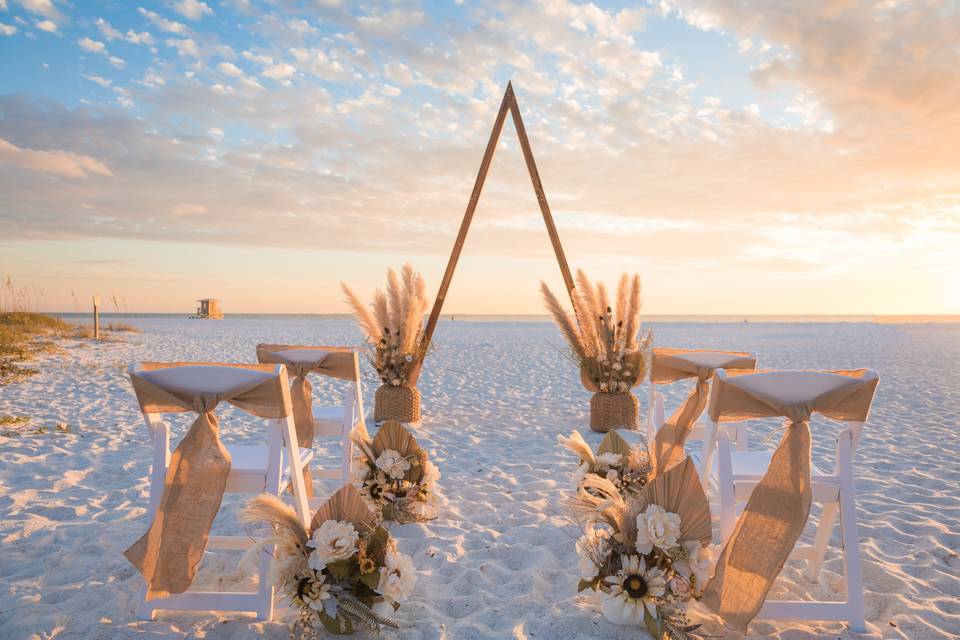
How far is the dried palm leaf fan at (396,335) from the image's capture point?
5.50 meters

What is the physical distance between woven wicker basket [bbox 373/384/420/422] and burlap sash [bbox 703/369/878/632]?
371cm

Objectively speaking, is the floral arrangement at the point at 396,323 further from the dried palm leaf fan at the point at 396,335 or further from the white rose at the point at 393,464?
the white rose at the point at 393,464

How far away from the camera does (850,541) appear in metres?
2.20

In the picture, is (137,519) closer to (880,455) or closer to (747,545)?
(747,545)

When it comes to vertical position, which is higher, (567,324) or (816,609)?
(567,324)

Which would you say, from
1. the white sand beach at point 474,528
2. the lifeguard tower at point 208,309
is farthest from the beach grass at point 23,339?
the lifeguard tower at point 208,309

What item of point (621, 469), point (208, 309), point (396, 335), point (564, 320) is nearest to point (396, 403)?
point (396, 335)

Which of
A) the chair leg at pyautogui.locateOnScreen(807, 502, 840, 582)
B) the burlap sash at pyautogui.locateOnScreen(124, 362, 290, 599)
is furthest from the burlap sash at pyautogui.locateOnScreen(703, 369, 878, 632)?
the burlap sash at pyautogui.locateOnScreen(124, 362, 290, 599)

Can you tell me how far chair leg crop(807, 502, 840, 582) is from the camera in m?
2.51

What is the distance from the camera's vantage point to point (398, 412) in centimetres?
558

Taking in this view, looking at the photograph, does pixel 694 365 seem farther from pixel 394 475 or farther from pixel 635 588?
pixel 394 475

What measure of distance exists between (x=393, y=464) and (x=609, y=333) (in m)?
2.74

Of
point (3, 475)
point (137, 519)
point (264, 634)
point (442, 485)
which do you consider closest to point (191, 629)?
point (264, 634)

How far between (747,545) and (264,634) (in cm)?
175
